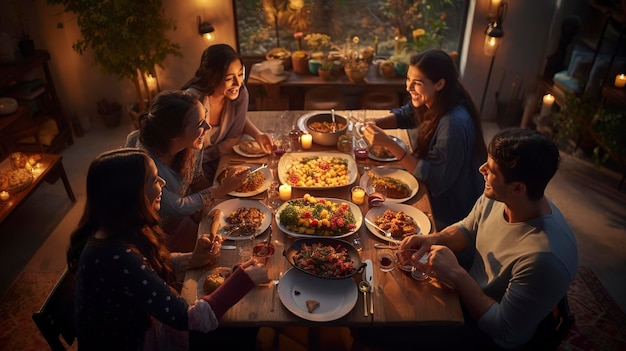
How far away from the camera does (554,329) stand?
1.91 metres

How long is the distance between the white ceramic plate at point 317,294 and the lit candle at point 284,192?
58 cm

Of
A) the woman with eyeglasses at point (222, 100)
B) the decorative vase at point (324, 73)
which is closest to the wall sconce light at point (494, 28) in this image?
the decorative vase at point (324, 73)

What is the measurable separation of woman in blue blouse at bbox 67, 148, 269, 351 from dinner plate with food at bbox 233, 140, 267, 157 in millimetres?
1133

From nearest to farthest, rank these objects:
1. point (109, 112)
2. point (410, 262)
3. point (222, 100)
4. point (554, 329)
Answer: point (554, 329) < point (410, 262) < point (222, 100) < point (109, 112)

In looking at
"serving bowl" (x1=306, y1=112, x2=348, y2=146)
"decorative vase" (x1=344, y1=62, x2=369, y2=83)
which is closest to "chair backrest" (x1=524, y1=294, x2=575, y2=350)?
"serving bowl" (x1=306, y1=112, x2=348, y2=146)

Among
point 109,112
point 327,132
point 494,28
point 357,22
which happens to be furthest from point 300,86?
point 109,112

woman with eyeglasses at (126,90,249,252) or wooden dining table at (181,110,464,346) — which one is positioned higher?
woman with eyeglasses at (126,90,249,252)

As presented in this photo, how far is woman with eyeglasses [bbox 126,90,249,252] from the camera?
2.50 m

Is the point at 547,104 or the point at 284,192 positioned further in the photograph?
the point at 547,104

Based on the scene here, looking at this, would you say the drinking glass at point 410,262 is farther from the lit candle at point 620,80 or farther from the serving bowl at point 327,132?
the lit candle at point 620,80

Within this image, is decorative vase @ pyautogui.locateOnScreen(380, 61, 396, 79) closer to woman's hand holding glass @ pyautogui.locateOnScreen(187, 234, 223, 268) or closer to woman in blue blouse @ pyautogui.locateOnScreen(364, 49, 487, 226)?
woman in blue blouse @ pyautogui.locateOnScreen(364, 49, 487, 226)

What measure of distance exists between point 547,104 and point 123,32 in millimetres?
4451

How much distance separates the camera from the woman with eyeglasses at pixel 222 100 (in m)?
3.08

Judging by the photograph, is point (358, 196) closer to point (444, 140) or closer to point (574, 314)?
point (444, 140)
